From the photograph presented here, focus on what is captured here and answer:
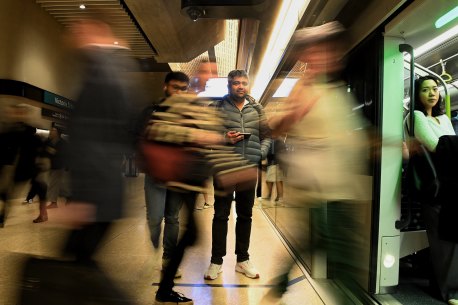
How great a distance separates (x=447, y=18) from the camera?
2.05m

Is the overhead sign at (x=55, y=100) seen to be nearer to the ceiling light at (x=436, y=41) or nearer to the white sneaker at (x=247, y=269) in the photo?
the white sneaker at (x=247, y=269)

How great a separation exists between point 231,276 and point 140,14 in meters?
5.38

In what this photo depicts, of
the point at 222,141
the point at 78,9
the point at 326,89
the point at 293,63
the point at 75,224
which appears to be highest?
the point at 78,9

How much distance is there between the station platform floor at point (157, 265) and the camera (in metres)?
2.25

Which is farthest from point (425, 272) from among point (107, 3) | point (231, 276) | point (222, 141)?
point (107, 3)

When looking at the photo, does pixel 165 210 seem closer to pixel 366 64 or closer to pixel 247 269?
pixel 247 269

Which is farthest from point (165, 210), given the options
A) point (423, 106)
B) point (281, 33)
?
point (281, 33)

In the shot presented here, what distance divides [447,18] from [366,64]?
53 cm

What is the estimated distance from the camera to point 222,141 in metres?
2.17

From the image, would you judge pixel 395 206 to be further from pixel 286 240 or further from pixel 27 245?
pixel 27 245

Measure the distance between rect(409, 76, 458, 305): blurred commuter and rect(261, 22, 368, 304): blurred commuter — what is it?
0.94m

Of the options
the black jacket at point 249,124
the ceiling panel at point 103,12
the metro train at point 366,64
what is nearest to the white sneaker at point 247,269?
the metro train at point 366,64

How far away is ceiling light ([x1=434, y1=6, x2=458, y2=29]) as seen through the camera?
200 centimetres

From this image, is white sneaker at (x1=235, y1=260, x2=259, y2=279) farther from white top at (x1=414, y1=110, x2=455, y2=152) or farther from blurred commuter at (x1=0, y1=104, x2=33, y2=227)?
blurred commuter at (x1=0, y1=104, x2=33, y2=227)
